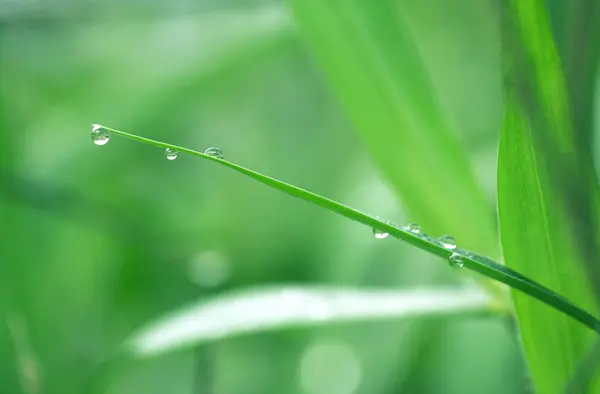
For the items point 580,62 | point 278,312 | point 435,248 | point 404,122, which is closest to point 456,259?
point 435,248

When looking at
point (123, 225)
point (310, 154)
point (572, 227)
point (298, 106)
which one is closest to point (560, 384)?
point (572, 227)

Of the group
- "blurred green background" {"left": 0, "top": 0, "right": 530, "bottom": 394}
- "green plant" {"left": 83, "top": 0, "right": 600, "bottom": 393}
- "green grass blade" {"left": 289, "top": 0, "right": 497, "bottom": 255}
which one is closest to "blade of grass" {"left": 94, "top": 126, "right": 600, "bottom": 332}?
"green plant" {"left": 83, "top": 0, "right": 600, "bottom": 393}

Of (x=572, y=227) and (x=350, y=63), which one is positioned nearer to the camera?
(x=572, y=227)

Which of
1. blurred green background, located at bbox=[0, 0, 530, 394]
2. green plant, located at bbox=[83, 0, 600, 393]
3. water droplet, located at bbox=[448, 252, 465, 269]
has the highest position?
blurred green background, located at bbox=[0, 0, 530, 394]

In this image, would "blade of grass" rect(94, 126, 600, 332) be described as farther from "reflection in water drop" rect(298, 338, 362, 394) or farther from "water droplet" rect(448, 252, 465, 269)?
"reflection in water drop" rect(298, 338, 362, 394)

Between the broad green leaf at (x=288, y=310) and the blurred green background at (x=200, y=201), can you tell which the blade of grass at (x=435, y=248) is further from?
the blurred green background at (x=200, y=201)

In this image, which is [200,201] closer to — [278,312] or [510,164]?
[278,312]

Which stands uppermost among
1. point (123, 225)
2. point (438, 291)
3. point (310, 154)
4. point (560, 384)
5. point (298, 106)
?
point (298, 106)

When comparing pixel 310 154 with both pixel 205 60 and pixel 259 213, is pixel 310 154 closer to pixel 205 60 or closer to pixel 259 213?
pixel 259 213
